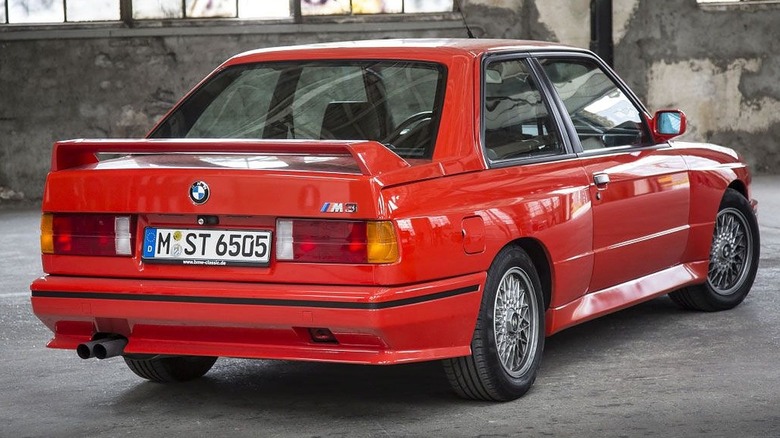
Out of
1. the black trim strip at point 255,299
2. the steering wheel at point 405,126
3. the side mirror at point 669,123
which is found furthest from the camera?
the side mirror at point 669,123

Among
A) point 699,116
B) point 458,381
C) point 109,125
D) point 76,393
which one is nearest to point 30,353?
point 76,393

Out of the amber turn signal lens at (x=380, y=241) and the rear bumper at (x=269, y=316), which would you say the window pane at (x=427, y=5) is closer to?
the rear bumper at (x=269, y=316)

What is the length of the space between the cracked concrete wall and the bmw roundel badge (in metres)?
11.0

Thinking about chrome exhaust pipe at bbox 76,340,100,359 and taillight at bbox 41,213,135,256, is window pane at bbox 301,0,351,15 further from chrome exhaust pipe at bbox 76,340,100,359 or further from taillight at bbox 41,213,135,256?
chrome exhaust pipe at bbox 76,340,100,359

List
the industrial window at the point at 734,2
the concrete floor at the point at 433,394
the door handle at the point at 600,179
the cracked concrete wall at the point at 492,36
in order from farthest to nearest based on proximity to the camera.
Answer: the industrial window at the point at 734,2
the cracked concrete wall at the point at 492,36
the door handle at the point at 600,179
the concrete floor at the point at 433,394

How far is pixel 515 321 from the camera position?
5207 millimetres

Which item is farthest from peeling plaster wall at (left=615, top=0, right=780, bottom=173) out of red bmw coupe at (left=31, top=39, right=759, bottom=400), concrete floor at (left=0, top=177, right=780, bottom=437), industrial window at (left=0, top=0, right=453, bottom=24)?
red bmw coupe at (left=31, top=39, right=759, bottom=400)

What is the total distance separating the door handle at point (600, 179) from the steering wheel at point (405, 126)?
99cm

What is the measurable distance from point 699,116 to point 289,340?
1220 centimetres

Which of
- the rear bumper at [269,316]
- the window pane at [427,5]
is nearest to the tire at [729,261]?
the rear bumper at [269,316]

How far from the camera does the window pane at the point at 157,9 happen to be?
1551 cm

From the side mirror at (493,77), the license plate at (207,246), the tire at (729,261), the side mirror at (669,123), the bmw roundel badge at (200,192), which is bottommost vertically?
the tire at (729,261)

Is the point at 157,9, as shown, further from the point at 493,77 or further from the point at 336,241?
the point at 336,241

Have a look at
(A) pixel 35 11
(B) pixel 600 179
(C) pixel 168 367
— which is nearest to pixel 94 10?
(A) pixel 35 11
